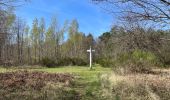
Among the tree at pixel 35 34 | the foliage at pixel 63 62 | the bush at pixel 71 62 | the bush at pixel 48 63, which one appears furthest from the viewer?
the tree at pixel 35 34

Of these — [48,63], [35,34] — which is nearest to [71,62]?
[48,63]

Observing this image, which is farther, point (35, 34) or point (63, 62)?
point (35, 34)

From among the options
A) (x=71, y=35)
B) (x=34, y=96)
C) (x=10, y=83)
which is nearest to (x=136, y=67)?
(x=10, y=83)

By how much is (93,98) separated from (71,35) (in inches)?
2257

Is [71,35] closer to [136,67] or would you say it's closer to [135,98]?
[136,67]

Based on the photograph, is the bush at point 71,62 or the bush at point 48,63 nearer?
the bush at point 48,63

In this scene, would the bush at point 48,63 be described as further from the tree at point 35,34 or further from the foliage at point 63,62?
the tree at point 35,34

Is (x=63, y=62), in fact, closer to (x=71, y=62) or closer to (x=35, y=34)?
(x=71, y=62)

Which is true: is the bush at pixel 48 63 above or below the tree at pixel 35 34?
below

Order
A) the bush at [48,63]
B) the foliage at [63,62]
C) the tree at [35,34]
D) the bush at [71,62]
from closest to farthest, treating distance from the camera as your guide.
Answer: the bush at [48,63], the foliage at [63,62], the bush at [71,62], the tree at [35,34]

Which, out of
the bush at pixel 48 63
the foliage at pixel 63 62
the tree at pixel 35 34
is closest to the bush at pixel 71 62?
the foliage at pixel 63 62

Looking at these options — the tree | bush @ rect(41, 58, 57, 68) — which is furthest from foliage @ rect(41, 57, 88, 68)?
the tree

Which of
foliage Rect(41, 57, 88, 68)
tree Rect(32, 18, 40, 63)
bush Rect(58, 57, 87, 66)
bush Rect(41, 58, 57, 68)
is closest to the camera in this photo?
bush Rect(41, 58, 57, 68)

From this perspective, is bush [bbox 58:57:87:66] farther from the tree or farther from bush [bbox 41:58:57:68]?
the tree
